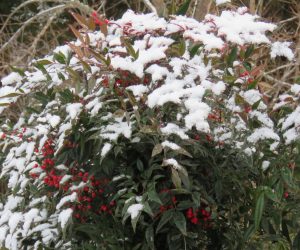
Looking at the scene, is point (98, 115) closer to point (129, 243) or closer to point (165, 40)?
point (165, 40)

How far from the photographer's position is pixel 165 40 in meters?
2.28

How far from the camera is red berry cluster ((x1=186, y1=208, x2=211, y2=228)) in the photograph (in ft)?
7.45

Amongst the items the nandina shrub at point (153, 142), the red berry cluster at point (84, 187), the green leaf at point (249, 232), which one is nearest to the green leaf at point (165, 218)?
the nandina shrub at point (153, 142)

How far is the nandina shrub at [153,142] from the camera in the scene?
2137 millimetres

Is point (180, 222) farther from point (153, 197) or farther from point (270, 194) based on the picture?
point (270, 194)

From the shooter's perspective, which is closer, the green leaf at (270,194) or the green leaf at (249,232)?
the green leaf at (270,194)

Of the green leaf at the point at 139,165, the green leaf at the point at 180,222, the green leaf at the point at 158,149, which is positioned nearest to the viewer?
the green leaf at the point at 158,149

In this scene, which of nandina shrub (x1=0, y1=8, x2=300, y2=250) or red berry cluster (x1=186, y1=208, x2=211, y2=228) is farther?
red berry cluster (x1=186, y1=208, x2=211, y2=228)

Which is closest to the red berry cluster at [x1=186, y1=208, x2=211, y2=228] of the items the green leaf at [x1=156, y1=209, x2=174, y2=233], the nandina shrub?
the nandina shrub

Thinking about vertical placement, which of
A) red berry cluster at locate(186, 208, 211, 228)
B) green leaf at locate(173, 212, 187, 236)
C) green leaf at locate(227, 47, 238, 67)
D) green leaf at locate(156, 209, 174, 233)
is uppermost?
green leaf at locate(227, 47, 238, 67)

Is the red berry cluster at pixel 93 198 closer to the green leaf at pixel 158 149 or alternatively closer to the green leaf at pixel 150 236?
the green leaf at pixel 150 236

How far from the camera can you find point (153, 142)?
6.91ft

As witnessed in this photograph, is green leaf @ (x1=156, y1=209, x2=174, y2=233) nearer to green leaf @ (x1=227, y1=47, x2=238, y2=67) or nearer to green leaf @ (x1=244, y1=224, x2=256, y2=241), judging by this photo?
green leaf @ (x1=244, y1=224, x2=256, y2=241)

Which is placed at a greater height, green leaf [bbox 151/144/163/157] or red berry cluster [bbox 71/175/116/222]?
green leaf [bbox 151/144/163/157]
